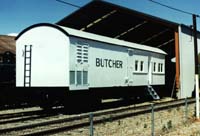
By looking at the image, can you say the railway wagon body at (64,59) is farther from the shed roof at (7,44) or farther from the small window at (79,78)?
the shed roof at (7,44)

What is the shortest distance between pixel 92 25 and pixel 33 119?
1819 cm

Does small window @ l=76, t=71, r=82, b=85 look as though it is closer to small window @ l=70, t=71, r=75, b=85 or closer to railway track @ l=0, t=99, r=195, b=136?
small window @ l=70, t=71, r=75, b=85

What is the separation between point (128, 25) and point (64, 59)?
1608cm

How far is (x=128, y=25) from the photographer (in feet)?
111

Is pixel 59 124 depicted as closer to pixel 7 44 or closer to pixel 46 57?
pixel 46 57

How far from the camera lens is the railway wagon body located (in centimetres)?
1870

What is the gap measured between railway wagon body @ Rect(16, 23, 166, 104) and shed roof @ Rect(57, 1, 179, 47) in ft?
25.9

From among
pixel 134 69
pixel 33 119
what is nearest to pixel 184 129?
pixel 33 119

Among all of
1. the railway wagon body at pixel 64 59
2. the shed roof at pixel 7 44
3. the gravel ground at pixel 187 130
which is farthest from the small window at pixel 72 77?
the shed roof at pixel 7 44

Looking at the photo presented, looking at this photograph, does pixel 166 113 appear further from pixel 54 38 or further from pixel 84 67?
pixel 54 38

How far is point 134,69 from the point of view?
25.0m

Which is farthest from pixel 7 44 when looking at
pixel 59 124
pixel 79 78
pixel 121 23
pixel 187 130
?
pixel 187 130

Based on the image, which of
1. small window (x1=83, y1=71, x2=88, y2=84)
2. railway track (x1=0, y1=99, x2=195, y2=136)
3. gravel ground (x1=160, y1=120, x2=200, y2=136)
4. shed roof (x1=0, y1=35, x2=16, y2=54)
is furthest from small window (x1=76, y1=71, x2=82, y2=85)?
shed roof (x1=0, y1=35, x2=16, y2=54)

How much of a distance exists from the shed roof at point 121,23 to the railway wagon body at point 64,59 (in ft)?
25.9
